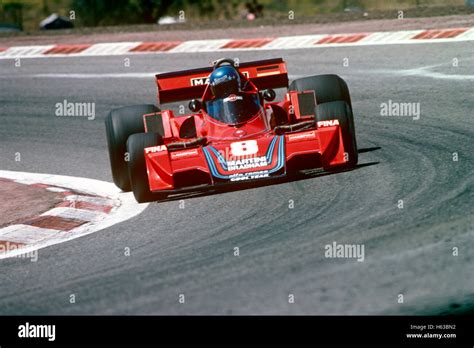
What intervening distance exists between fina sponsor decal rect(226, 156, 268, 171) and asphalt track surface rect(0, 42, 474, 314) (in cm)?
24

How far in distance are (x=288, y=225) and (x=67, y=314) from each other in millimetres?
2409

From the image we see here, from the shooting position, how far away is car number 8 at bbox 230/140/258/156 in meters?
10.9

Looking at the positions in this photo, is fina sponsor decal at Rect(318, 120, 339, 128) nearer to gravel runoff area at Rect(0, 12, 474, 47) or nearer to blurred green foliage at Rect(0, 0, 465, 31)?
gravel runoff area at Rect(0, 12, 474, 47)

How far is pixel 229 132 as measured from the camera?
11.8 meters

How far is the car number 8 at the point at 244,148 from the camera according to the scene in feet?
35.8

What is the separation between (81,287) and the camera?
8031mm

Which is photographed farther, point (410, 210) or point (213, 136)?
point (213, 136)

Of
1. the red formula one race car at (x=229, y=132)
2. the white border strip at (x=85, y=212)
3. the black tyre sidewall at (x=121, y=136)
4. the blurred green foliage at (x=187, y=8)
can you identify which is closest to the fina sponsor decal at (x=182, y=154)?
the red formula one race car at (x=229, y=132)

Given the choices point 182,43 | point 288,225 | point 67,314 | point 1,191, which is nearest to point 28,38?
point 182,43

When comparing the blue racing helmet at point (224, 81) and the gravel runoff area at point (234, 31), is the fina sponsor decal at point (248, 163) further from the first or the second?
the gravel runoff area at point (234, 31)

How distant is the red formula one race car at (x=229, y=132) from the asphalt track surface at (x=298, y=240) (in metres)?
0.21

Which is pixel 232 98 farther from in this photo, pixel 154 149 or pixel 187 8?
A: pixel 187 8

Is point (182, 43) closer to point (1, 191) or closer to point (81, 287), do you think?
point (1, 191)

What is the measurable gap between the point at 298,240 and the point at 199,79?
14.0 feet
